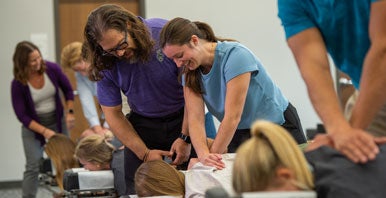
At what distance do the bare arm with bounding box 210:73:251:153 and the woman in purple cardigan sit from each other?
2706mm

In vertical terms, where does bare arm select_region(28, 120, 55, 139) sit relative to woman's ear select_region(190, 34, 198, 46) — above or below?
below

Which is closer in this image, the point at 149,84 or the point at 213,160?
the point at 213,160

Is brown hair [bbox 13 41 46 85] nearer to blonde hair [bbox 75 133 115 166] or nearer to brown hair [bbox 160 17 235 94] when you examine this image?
blonde hair [bbox 75 133 115 166]

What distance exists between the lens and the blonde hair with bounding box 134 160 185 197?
240 centimetres

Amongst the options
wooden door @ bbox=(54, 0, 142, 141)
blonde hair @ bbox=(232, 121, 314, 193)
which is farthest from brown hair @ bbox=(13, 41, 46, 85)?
blonde hair @ bbox=(232, 121, 314, 193)

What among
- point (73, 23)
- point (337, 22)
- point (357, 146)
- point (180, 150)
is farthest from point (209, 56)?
point (73, 23)

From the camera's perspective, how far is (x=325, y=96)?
153cm

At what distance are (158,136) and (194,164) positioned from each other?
469 mm

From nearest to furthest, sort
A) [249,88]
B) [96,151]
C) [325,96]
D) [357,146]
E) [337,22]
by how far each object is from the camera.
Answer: [357,146] → [325,96] → [337,22] → [249,88] → [96,151]

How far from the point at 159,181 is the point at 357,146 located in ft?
4.03

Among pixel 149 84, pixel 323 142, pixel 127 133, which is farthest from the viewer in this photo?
pixel 127 133

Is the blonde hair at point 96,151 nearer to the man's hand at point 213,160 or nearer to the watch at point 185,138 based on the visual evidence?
the watch at point 185,138

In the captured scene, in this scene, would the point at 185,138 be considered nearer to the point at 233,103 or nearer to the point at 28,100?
the point at 233,103

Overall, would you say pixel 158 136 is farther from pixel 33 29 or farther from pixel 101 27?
pixel 33 29
